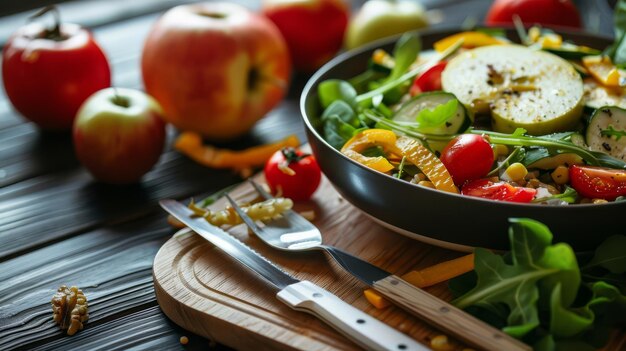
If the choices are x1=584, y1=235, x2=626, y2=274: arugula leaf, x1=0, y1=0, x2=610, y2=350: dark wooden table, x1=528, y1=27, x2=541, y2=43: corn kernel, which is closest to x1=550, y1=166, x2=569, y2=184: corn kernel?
x1=584, y1=235, x2=626, y2=274: arugula leaf

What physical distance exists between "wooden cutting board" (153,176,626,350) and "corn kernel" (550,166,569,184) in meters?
0.29

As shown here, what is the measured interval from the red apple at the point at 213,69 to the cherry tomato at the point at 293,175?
47 centimetres

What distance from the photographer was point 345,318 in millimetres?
1469

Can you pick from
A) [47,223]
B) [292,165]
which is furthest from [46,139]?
[292,165]

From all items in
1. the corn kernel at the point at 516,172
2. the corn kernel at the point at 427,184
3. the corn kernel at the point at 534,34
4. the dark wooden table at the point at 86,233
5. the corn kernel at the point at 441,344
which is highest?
the corn kernel at the point at 534,34

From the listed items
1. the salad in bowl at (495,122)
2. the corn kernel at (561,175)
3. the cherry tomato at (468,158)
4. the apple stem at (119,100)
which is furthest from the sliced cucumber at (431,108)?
the apple stem at (119,100)

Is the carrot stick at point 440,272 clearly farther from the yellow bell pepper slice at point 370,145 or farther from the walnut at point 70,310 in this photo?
the walnut at point 70,310

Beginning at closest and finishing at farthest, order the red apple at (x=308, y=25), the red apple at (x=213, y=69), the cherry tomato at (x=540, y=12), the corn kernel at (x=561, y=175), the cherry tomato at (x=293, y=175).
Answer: the corn kernel at (x=561, y=175) → the cherry tomato at (x=293, y=175) → the red apple at (x=213, y=69) → the cherry tomato at (x=540, y=12) → the red apple at (x=308, y=25)

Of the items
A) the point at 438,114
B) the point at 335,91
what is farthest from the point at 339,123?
the point at 438,114

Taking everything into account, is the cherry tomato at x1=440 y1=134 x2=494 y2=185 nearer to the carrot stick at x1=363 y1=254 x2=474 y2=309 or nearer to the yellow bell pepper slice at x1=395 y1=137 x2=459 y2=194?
the yellow bell pepper slice at x1=395 y1=137 x2=459 y2=194

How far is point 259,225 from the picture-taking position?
1.89 meters

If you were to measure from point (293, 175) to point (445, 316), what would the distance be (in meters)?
0.71

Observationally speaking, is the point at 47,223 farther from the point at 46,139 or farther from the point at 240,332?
the point at 240,332

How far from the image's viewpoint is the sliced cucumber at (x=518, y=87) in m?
1.85
